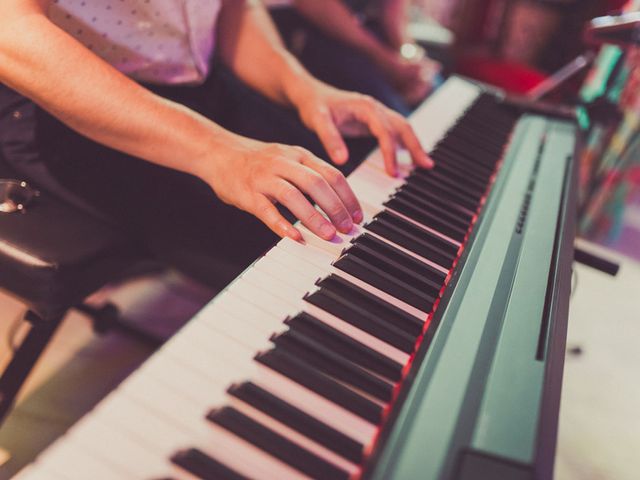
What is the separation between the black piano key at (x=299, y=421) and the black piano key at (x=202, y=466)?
0.07 meters

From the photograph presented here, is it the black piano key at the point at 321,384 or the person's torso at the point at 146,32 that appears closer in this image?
the black piano key at the point at 321,384

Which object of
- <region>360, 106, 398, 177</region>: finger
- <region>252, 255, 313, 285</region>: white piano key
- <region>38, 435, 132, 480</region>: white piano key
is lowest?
<region>38, 435, 132, 480</region>: white piano key

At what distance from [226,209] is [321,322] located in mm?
548

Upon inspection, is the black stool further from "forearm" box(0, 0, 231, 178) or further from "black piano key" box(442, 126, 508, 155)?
"black piano key" box(442, 126, 508, 155)

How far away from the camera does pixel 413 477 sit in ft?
1.69

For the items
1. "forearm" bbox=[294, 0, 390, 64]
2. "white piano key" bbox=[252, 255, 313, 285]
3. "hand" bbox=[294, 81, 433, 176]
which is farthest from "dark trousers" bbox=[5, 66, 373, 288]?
"forearm" bbox=[294, 0, 390, 64]

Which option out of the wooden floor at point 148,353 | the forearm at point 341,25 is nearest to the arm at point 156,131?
the wooden floor at point 148,353

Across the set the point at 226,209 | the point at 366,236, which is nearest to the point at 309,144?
the point at 226,209

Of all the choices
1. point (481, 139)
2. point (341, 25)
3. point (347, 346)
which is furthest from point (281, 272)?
point (341, 25)

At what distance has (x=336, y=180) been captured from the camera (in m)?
0.86

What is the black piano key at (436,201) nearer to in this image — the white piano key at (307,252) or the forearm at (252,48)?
the white piano key at (307,252)

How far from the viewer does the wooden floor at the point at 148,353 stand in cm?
141

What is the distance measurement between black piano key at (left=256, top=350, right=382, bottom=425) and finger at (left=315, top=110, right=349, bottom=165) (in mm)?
671

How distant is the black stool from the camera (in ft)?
3.01
